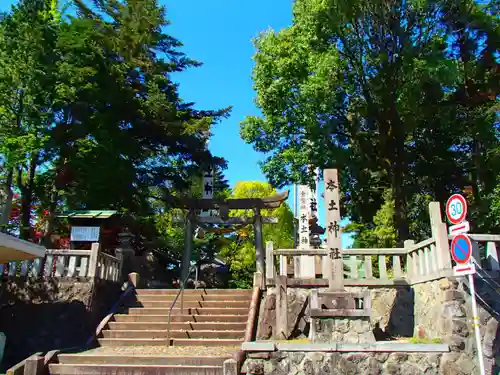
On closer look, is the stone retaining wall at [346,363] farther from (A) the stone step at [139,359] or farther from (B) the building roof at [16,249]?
(B) the building roof at [16,249]

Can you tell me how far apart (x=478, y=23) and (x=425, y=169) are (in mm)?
5373

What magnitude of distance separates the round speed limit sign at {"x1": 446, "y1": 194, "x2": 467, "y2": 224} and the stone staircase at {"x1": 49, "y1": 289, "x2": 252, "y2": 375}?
15.6 ft

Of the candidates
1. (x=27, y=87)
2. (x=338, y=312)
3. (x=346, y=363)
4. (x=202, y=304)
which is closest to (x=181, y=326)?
(x=202, y=304)

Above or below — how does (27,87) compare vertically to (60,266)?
above

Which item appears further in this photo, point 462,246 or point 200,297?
point 200,297

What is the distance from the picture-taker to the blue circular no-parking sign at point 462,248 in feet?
20.4

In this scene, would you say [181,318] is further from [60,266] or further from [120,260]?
[120,260]

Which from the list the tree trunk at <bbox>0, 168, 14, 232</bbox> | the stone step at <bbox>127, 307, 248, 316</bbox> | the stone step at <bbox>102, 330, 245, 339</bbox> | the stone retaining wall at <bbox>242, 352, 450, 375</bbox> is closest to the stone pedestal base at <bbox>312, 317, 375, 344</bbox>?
the stone retaining wall at <bbox>242, 352, 450, 375</bbox>

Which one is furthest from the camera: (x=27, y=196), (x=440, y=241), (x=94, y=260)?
(x=27, y=196)

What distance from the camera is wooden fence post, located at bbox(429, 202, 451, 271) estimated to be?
A: 7.57 metres

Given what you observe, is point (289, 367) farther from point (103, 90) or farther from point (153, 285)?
point (103, 90)

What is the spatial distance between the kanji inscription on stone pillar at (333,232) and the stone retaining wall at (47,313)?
6.17 meters

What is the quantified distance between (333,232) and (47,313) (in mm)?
7463

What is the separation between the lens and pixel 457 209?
658cm
